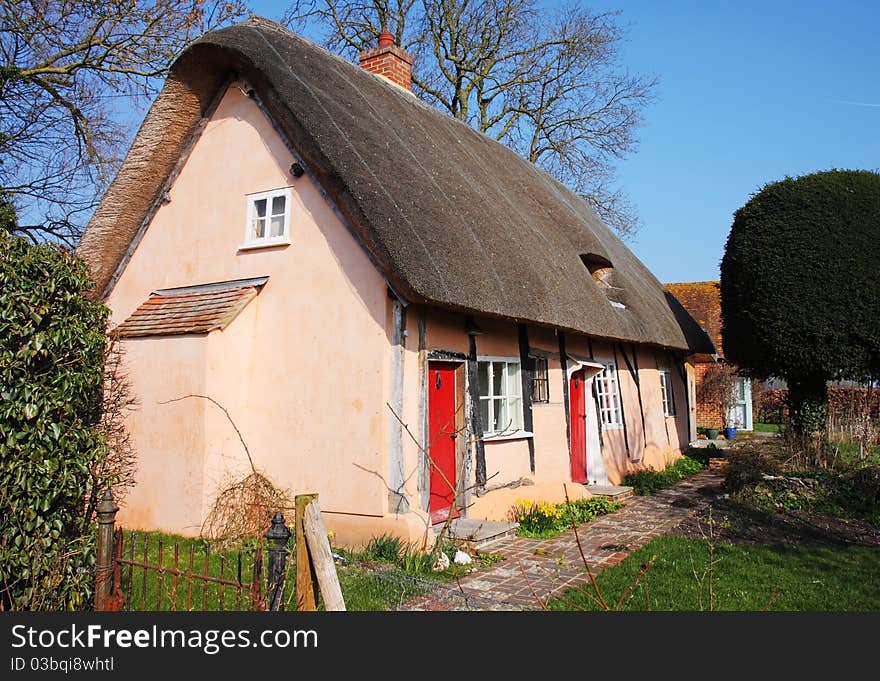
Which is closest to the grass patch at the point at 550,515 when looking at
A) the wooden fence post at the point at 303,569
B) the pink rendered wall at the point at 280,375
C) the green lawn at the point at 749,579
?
the green lawn at the point at 749,579

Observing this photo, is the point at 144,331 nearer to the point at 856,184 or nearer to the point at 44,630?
the point at 44,630

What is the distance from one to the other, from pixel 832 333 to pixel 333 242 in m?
7.81

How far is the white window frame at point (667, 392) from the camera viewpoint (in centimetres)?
1541

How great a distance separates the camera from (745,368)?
12453mm

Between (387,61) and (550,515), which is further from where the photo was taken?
(387,61)

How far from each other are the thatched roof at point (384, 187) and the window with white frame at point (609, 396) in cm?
104

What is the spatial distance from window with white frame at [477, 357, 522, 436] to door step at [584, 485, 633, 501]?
2.42 metres

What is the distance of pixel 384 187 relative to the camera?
7.22 m

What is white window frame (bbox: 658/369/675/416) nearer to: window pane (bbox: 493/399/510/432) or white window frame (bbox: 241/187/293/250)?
window pane (bbox: 493/399/510/432)

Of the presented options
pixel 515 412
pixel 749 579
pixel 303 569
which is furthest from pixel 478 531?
pixel 303 569

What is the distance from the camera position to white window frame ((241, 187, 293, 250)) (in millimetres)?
7820

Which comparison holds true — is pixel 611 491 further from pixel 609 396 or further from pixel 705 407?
pixel 705 407

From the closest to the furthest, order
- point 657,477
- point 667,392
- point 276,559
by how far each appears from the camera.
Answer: point 276,559, point 657,477, point 667,392

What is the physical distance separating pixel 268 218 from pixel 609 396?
695 centimetres
